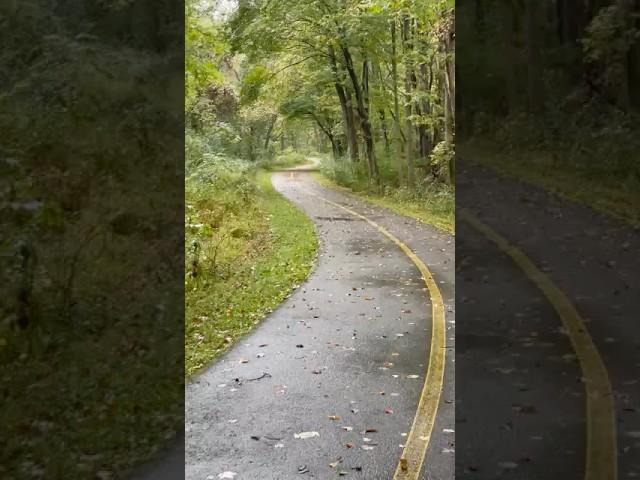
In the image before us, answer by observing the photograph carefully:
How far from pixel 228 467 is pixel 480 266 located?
1984 mm

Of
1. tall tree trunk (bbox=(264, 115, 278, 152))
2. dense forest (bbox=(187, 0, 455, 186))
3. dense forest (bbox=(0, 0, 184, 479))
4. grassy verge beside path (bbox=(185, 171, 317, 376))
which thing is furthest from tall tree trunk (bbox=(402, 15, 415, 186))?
tall tree trunk (bbox=(264, 115, 278, 152))

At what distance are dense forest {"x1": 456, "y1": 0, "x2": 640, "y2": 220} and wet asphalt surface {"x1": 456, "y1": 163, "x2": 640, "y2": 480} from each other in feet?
0.67

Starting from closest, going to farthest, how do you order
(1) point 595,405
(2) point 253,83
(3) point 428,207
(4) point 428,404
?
1. (1) point 595,405
2. (4) point 428,404
3. (3) point 428,207
4. (2) point 253,83

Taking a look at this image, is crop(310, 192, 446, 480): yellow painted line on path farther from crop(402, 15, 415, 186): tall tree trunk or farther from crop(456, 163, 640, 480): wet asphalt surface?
crop(402, 15, 415, 186): tall tree trunk

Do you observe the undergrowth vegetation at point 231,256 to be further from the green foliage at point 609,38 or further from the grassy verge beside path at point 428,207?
the green foliage at point 609,38

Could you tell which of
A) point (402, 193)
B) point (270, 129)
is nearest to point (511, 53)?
point (402, 193)

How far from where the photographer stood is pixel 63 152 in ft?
15.8

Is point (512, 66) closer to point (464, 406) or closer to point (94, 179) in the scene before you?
point (464, 406)

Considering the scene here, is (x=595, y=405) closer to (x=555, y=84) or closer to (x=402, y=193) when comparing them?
(x=555, y=84)

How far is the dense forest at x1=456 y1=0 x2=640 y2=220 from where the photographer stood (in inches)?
132

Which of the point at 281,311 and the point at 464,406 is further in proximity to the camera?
the point at 281,311

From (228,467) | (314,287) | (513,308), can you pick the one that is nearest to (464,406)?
(513,308)

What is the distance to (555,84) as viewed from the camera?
342cm

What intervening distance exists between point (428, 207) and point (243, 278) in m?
8.81
